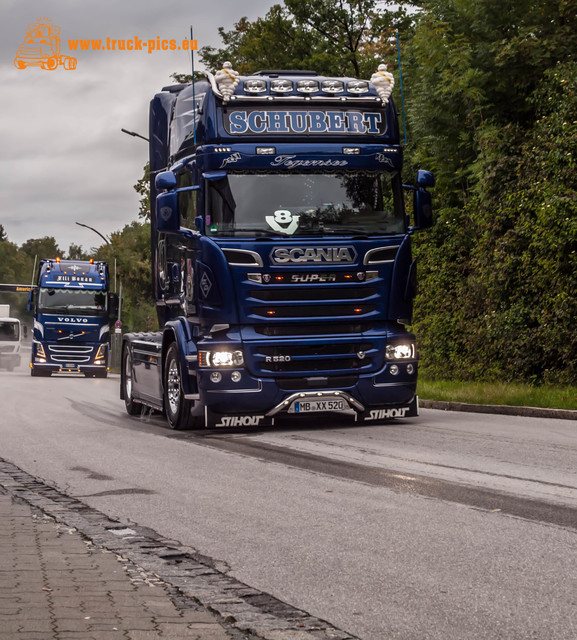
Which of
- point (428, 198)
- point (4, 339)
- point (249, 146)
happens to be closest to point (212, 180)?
point (249, 146)

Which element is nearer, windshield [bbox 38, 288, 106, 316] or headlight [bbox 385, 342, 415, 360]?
headlight [bbox 385, 342, 415, 360]

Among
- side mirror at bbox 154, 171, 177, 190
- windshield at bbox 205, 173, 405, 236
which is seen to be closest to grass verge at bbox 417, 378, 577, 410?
windshield at bbox 205, 173, 405, 236

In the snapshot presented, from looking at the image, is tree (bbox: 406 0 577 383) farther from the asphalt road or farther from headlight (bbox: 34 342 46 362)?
headlight (bbox: 34 342 46 362)

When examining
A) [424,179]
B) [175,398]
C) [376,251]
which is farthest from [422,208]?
[175,398]

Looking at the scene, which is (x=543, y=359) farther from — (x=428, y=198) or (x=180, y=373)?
(x=180, y=373)

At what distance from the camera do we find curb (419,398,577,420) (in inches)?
651

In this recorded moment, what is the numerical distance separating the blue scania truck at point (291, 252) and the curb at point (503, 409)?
3207 millimetres

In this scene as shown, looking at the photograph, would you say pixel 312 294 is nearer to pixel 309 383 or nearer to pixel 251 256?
pixel 251 256

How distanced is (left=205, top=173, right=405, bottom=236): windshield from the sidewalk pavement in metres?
6.78

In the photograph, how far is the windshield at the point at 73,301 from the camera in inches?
1604

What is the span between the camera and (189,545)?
276 inches

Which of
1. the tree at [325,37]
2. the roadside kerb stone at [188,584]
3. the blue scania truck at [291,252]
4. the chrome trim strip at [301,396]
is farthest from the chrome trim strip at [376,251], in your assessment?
the tree at [325,37]

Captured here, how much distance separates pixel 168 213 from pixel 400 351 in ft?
11.0

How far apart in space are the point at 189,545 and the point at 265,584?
1.23m
